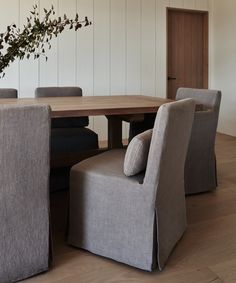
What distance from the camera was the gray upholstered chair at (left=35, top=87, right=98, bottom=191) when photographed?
292 centimetres

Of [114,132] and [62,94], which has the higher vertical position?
[62,94]

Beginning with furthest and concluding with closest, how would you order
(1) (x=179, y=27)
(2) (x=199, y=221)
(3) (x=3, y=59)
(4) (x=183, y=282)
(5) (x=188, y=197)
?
(1) (x=179, y=27) → (5) (x=188, y=197) → (2) (x=199, y=221) → (3) (x=3, y=59) → (4) (x=183, y=282)

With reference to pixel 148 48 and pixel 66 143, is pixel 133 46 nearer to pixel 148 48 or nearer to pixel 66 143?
pixel 148 48

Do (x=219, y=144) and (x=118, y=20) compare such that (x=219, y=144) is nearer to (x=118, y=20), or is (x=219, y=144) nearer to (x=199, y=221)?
(x=118, y=20)

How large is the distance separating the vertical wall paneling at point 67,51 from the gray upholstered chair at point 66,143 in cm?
124

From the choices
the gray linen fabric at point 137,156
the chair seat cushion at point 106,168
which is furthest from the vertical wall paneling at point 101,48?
the gray linen fabric at point 137,156

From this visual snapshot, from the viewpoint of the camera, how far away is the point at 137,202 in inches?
69.6

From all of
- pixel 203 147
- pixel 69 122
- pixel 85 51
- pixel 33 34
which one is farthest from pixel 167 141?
pixel 85 51

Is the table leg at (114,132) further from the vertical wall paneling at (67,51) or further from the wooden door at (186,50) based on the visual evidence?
the wooden door at (186,50)

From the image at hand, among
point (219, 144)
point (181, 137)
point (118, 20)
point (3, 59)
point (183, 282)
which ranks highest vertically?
point (118, 20)

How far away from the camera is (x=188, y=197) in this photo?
9.48 ft

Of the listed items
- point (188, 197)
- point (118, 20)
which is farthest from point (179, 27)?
point (188, 197)

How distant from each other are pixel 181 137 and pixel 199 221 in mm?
808

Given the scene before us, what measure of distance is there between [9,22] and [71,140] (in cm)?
219
